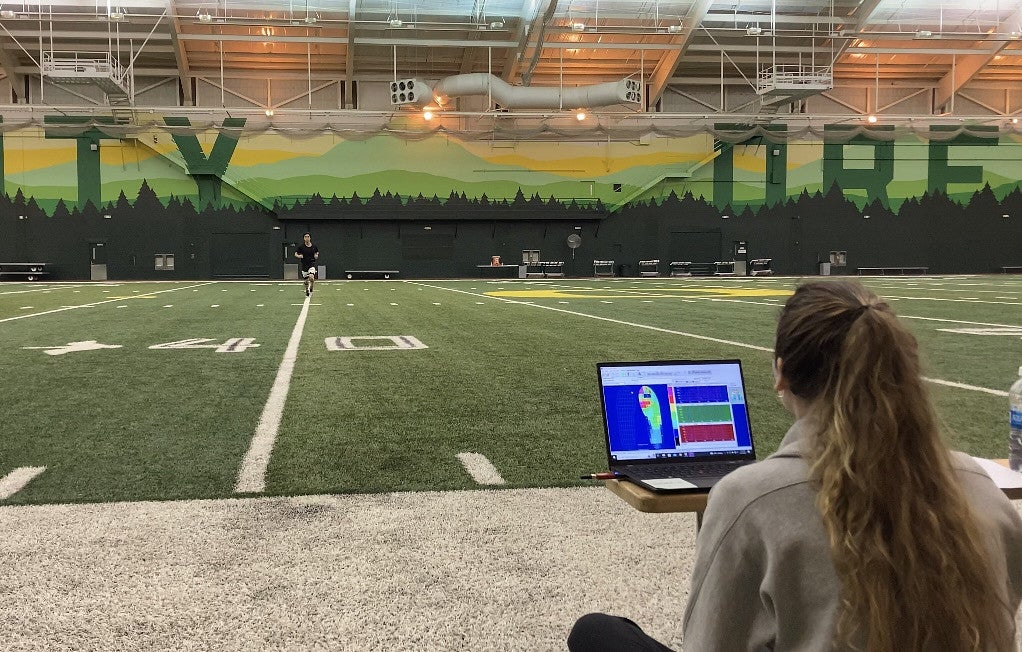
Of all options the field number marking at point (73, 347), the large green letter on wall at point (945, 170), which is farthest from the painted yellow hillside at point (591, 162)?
the field number marking at point (73, 347)

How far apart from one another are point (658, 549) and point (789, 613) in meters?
2.23

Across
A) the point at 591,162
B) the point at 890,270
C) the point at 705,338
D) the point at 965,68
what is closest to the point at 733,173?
the point at 591,162

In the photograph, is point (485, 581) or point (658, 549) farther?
point (658, 549)

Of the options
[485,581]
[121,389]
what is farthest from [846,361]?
[121,389]

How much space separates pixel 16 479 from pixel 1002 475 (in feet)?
15.3

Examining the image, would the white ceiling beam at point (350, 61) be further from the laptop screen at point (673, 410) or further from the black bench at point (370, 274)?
the laptop screen at point (673, 410)

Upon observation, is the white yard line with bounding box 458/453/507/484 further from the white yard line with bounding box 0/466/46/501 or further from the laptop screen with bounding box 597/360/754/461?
the white yard line with bounding box 0/466/46/501

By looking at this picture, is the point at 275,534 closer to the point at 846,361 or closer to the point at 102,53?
the point at 846,361

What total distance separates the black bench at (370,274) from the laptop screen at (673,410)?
132ft

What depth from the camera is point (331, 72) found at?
41.5 m

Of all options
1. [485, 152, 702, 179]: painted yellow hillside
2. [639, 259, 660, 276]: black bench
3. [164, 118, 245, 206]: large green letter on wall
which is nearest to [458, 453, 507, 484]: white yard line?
[164, 118, 245, 206]: large green letter on wall

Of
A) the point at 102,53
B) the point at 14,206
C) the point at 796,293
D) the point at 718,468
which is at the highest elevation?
the point at 102,53

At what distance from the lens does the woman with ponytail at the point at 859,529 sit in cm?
141

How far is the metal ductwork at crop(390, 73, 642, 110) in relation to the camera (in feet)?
123
